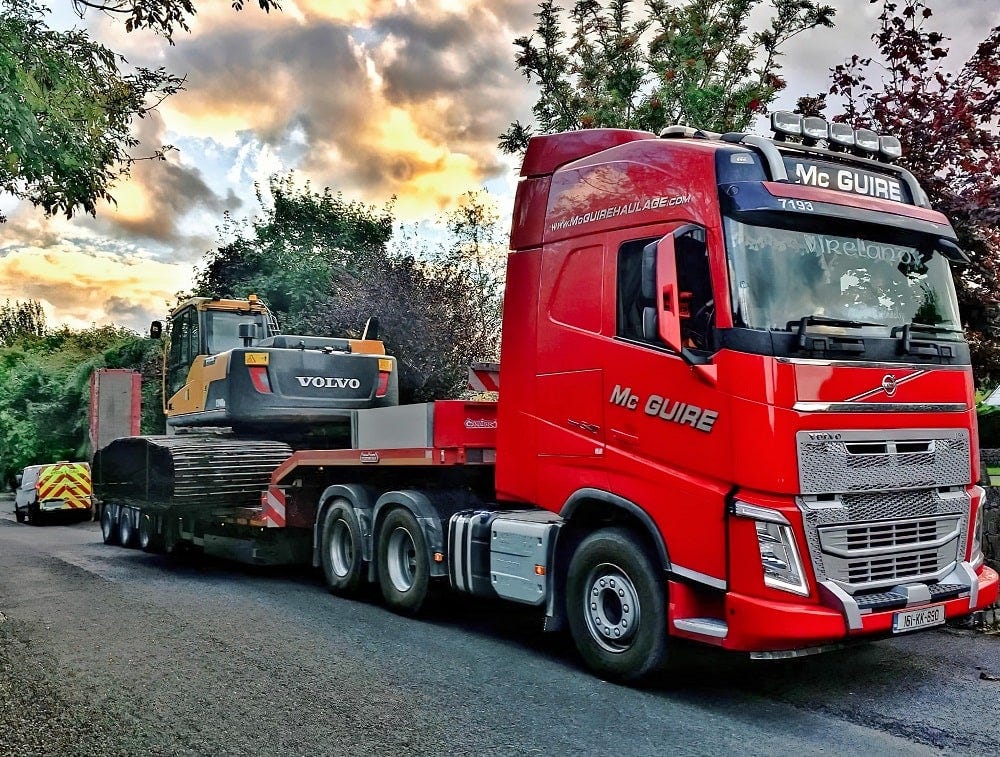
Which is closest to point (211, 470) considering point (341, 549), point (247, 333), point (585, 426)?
point (247, 333)

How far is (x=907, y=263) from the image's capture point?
642 centimetres

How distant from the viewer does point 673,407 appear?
6125mm

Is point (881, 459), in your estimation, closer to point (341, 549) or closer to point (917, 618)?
point (917, 618)

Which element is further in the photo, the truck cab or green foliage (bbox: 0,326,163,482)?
green foliage (bbox: 0,326,163,482)

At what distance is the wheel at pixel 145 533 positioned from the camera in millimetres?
13805

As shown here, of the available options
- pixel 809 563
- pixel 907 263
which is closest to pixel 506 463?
pixel 809 563

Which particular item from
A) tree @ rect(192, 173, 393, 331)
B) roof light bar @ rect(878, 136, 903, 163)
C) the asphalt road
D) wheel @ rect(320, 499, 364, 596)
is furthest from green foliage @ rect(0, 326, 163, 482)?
roof light bar @ rect(878, 136, 903, 163)

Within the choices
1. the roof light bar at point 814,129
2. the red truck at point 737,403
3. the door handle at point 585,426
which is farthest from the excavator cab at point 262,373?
the roof light bar at point 814,129

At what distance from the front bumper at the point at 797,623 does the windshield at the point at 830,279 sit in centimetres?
159

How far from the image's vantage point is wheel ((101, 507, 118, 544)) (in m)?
15.8

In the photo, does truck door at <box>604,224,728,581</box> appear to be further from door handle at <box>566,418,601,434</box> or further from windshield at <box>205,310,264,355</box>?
windshield at <box>205,310,264,355</box>

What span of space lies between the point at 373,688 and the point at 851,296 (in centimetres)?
382

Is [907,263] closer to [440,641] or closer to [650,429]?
[650,429]

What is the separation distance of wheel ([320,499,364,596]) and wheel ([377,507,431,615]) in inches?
14.9
